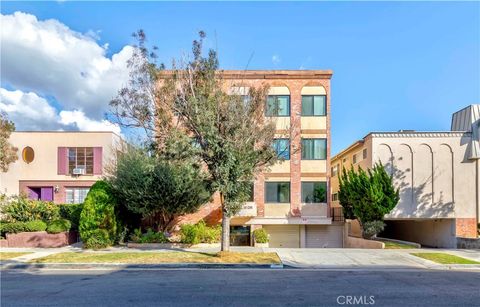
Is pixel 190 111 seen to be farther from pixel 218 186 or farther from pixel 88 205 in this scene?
pixel 88 205

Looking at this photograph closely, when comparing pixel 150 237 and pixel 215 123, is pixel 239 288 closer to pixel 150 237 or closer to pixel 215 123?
pixel 215 123

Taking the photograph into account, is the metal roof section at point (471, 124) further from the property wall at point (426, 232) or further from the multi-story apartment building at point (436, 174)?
the property wall at point (426, 232)

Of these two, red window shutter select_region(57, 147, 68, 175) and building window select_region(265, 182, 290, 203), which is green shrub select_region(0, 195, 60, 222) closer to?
red window shutter select_region(57, 147, 68, 175)

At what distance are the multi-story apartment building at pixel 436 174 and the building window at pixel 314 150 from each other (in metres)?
2.96

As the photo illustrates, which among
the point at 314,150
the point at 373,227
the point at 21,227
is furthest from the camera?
the point at 314,150

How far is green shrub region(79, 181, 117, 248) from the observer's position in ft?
58.4

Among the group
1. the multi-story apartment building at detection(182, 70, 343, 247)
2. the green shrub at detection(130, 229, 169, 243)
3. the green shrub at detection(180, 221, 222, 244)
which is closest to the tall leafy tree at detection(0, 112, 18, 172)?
the green shrub at detection(130, 229, 169, 243)

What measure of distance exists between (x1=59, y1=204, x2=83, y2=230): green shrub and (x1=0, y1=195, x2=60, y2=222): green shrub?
0.41 m

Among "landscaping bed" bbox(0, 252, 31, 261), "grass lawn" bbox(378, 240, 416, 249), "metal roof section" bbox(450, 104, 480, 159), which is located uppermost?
"metal roof section" bbox(450, 104, 480, 159)

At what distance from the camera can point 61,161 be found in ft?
90.5

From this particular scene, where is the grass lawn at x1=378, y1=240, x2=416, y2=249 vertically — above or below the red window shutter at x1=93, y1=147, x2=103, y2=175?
below

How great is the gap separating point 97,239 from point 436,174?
64.1 feet

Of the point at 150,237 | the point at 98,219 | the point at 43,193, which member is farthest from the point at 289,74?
the point at 43,193

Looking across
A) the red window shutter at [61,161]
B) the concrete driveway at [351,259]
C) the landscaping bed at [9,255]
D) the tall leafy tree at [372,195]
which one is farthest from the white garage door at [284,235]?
the red window shutter at [61,161]
